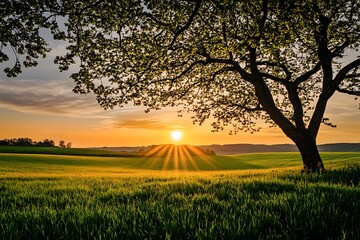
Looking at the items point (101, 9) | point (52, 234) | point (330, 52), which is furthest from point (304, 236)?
point (330, 52)

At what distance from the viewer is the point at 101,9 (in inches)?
519

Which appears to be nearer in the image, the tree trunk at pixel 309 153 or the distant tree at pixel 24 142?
the tree trunk at pixel 309 153

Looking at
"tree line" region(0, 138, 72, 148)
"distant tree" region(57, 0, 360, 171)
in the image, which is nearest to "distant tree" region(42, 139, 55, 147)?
"tree line" region(0, 138, 72, 148)

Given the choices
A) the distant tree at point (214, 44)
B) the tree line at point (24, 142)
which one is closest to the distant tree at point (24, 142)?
the tree line at point (24, 142)

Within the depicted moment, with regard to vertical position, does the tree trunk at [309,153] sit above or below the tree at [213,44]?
below

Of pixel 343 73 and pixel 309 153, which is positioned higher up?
pixel 343 73

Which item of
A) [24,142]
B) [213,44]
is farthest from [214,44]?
[24,142]

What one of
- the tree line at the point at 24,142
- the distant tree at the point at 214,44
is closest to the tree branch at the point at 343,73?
the distant tree at the point at 214,44

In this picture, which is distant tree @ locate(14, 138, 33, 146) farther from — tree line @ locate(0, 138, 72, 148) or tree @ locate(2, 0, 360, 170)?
tree @ locate(2, 0, 360, 170)

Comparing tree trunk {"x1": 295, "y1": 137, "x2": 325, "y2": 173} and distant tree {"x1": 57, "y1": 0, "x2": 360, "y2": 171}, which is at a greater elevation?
distant tree {"x1": 57, "y1": 0, "x2": 360, "y2": 171}

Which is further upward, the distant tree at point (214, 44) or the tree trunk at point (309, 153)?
the distant tree at point (214, 44)

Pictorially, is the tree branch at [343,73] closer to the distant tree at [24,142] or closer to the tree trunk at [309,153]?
the tree trunk at [309,153]

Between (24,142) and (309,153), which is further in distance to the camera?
(24,142)

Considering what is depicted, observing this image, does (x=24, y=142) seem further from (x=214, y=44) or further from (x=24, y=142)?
(x=214, y=44)
